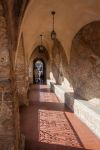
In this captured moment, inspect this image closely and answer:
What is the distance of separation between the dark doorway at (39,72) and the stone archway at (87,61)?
47.6 feet

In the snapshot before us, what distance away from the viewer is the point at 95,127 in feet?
18.1

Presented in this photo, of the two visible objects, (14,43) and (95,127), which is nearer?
(14,43)

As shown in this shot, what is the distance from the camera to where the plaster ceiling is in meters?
6.32

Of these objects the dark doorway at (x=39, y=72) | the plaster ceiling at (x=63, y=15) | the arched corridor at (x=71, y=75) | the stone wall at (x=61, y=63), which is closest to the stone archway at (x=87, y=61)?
the arched corridor at (x=71, y=75)

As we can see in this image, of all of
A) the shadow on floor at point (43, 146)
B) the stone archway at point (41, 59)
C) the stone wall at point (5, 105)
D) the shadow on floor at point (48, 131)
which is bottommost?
the shadow on floor at point (43, 146)

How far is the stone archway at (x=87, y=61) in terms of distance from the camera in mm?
6925

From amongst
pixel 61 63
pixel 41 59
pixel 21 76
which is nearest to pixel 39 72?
pixel 41 59

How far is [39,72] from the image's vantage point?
80.6ft

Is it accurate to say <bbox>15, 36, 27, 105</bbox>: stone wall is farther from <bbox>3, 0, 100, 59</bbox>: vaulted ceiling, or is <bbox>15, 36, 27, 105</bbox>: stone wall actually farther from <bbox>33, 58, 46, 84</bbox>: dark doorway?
<bbox>33, 58, 46, 84</bbox>: dark doorway

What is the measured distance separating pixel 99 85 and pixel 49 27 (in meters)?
4.05

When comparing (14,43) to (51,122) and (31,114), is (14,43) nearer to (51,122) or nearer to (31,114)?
(51,122)

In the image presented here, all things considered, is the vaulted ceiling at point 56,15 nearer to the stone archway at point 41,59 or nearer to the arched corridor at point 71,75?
the arched corridor at point 71,75

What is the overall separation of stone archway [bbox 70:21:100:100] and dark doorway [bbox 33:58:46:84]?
47.6 ft

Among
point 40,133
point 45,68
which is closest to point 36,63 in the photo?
point 45,68
